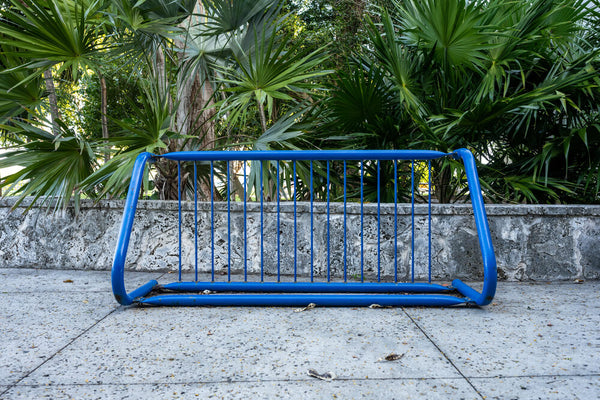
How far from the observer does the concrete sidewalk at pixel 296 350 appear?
6.07 feet

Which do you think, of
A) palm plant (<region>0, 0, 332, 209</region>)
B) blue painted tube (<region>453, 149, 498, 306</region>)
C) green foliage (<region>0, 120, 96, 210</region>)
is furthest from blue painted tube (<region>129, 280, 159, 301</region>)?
blue painted tube (<region>453, 149, 498, 306</region>)

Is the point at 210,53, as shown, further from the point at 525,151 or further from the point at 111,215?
the point at 525,151

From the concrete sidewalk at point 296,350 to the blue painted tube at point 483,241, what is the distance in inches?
6.3

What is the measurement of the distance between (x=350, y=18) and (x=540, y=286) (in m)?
7.19

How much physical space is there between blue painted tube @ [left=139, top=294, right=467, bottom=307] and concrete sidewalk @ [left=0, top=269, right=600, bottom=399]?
57mm

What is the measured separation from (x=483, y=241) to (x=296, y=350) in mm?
1455

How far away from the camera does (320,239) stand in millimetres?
3973

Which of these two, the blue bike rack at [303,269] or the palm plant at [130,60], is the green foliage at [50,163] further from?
the blue bike rack at [303,269]

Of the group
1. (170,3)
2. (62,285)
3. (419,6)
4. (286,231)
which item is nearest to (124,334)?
(62,285)

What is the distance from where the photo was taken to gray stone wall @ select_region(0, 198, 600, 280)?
3.81 metres

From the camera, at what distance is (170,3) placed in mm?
4129

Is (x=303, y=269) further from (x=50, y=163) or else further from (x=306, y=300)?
(x=50, y=163)

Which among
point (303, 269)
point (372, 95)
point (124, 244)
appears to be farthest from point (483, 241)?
point (124, 244)

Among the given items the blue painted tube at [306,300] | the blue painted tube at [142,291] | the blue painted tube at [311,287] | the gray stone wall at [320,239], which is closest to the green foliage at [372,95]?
the gray stone wall at [320,239]
